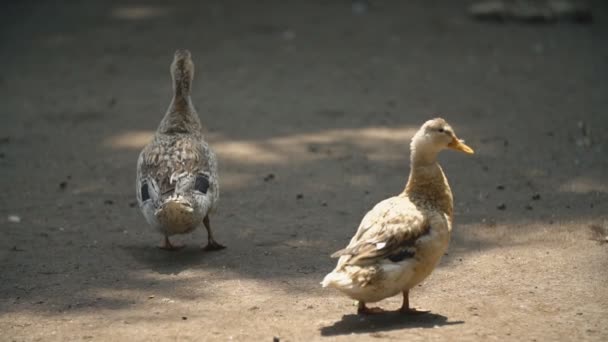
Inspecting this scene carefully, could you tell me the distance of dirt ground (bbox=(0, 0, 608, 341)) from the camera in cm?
555

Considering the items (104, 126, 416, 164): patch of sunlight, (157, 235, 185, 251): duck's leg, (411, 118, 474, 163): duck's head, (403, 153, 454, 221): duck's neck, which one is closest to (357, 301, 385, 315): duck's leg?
(403, 153, 454, 221): duck's neck

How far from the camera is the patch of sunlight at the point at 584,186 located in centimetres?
768

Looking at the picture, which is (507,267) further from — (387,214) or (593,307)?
(387,214)

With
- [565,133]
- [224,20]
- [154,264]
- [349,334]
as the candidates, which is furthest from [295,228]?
[224,20]

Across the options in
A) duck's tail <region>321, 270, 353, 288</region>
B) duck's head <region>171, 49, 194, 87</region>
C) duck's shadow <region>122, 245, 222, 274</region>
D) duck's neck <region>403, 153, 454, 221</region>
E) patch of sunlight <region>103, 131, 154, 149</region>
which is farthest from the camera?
patch of sunlight <region>103, 131, 154, 149</region>

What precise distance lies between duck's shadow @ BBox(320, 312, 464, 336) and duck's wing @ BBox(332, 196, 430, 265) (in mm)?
384

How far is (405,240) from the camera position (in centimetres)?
510

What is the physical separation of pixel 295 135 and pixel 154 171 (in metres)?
3.17

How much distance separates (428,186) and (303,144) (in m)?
4.03

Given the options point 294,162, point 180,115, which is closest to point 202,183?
point 180,115

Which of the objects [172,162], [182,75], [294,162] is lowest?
[294,162]

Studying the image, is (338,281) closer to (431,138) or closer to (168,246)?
(431,138)

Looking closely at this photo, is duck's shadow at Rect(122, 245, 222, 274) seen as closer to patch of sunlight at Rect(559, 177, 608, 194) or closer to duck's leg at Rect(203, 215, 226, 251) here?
duck's leg at Rect(203, 215, 226, 251)

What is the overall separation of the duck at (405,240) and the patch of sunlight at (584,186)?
98.0 inches
